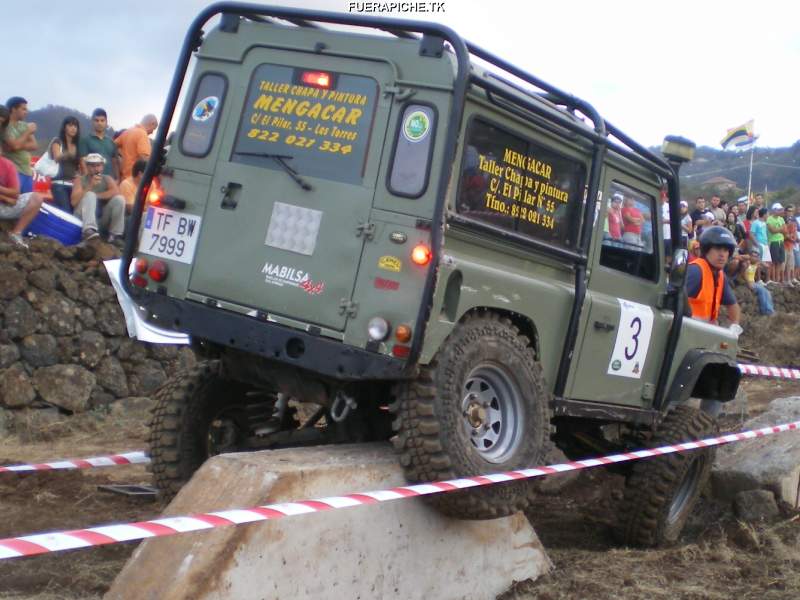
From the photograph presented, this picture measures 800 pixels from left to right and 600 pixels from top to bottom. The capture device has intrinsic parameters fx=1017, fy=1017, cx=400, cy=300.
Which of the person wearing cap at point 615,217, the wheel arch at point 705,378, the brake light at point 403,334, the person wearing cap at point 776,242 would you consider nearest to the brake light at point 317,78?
the brake light at point 403,334

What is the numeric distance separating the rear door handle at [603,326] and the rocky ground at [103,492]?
1398 millimetres

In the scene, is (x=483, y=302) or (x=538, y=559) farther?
(x=538, y=559)

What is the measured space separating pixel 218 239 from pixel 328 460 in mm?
1406

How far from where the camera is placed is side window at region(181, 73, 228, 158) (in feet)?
18.9

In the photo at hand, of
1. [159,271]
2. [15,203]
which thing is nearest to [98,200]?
[15,203]

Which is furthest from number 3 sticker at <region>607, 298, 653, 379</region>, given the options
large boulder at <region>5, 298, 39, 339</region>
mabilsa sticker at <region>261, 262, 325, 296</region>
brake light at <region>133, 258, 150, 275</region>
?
large boulder at <region>5, 298, 39, 339</region>

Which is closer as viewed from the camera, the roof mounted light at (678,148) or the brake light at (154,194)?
the brake light at (154,194)

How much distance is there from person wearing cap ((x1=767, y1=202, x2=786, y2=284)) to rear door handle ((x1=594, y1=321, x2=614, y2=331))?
16826 mm

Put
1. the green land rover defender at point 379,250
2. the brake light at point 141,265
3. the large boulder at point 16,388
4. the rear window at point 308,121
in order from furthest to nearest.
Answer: the large boulder at point 16,388 → the brake light at point 141,265 → the rear window at point 308,121 → the green land rover defender at point 379,250

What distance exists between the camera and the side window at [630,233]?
6.54 m

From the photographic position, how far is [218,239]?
5.55 m

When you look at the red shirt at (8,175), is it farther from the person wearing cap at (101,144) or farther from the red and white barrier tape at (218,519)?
the red and white barrier tape at (218,519)

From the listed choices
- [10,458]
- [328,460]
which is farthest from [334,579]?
[10,458]

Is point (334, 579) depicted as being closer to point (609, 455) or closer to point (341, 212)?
point (341, 212)
